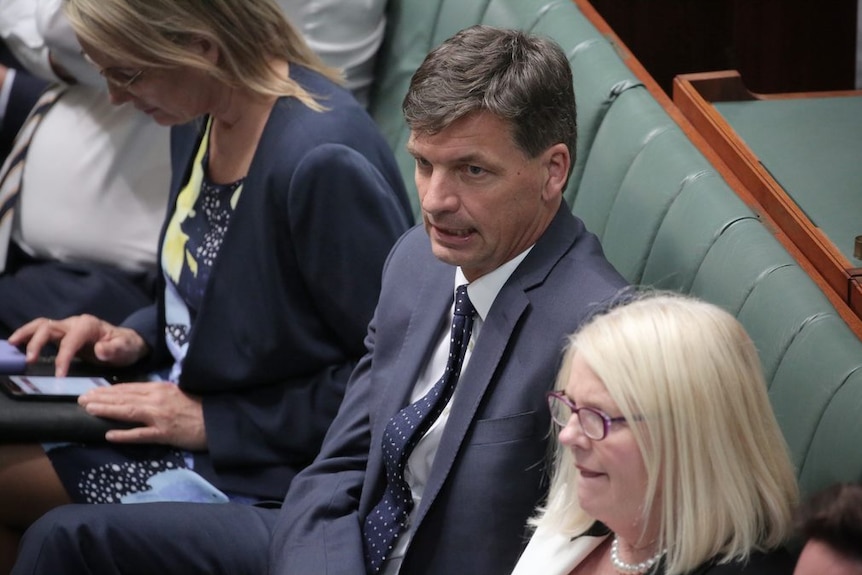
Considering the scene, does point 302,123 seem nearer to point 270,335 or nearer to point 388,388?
point 270,335

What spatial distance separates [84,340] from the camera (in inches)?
97.2

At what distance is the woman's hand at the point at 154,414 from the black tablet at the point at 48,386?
5 cm

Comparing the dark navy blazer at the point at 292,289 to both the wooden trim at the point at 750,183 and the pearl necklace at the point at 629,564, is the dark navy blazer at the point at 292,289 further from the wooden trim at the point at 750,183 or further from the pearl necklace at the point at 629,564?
the pearl necklace at the point at 629,564

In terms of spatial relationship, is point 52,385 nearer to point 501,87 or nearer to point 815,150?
point 501,87

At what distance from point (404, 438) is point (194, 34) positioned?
82cm

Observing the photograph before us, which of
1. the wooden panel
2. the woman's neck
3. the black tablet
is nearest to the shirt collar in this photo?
the woman's neck

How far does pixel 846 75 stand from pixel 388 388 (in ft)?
4.93

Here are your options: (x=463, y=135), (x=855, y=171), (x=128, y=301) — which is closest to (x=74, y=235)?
(x=128, y=301)

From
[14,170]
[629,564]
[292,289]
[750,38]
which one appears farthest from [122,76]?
[750,38]

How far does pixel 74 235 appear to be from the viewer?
2.83 metres

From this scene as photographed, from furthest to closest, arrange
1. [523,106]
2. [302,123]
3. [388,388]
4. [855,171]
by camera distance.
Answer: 1. [302,123]
2. [855,171]
3. [388,388]
4. [523,106]

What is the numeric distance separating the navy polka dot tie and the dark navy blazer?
384mm

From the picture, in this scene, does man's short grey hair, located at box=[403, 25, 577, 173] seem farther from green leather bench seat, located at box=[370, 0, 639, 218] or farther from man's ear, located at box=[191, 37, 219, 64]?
man's ear, located at box=[191, 37, 219, 64]

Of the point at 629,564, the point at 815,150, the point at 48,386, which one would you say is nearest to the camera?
the point at 629,564
